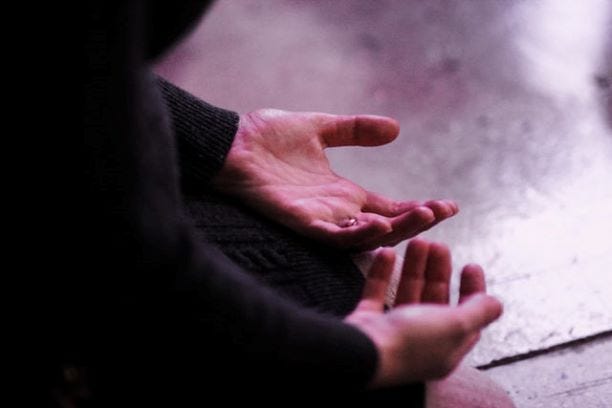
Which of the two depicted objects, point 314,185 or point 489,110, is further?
point 489,110

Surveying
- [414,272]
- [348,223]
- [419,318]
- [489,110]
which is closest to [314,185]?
[348,223]

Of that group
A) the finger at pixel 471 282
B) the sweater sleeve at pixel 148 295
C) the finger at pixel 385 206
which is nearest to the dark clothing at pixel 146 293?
the sweater sleeve at pixel 148 295

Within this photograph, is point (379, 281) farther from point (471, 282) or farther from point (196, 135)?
point (196, 135)

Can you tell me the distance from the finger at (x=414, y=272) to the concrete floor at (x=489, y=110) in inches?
19.5

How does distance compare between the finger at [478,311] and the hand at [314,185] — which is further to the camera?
the hand at [314,185]

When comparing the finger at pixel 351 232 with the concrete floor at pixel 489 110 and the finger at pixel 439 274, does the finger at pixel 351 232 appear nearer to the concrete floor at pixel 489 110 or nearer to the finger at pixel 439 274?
the finger at pixel 439 274

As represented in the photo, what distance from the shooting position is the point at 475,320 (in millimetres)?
732

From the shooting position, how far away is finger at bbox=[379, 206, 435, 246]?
913mm

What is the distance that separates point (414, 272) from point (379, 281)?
1.9 inches

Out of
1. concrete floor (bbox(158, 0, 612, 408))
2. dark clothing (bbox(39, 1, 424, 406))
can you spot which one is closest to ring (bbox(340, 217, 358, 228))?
dark clothing (bbox(39, 1, 424, 406))

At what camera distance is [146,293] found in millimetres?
602

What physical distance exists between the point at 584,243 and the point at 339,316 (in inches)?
29.3

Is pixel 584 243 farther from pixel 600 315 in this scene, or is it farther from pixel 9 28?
pixel 9 28

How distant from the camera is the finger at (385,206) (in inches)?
38.9
